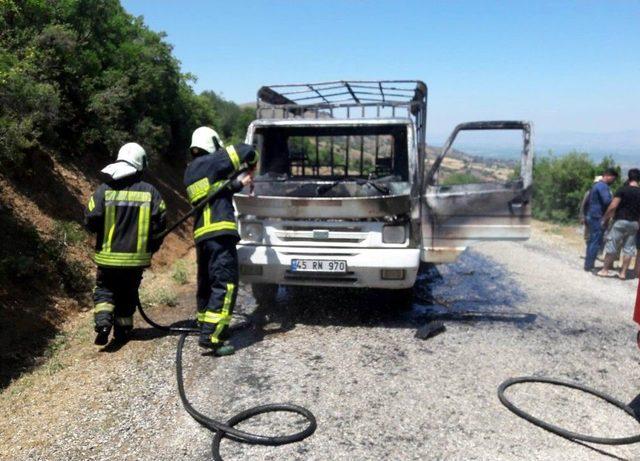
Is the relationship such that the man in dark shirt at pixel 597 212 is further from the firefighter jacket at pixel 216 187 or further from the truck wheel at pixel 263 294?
the firefighter jacket at pixel 216 187

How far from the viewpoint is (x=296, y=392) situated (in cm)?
400

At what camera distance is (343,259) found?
211 inches

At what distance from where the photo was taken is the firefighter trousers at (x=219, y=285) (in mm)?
4695

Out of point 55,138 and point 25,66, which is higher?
point 25,66

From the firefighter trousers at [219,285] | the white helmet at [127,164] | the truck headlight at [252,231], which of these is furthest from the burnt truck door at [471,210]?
the white helmet at [127,164]

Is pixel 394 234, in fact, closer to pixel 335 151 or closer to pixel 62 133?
pixel 335 151

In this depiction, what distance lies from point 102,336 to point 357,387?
7.75ft

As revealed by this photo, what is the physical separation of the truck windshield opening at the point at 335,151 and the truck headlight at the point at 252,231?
138cm

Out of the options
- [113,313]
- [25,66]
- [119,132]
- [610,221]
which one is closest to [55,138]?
[119,132]

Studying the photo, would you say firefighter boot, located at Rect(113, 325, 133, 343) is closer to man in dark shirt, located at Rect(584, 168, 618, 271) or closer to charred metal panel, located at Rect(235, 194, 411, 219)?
charred metal panel, located at Rect(235, 194, 411, 219)

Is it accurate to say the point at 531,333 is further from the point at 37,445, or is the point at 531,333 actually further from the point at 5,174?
the point at 5,174

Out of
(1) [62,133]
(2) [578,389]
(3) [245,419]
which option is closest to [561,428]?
(2) [578,389]

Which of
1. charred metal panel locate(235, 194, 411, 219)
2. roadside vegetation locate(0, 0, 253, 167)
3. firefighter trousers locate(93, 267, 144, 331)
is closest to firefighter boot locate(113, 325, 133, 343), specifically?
firefighter trousers locate(93, 267, 144, 331)

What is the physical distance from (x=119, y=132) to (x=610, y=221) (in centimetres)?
819
